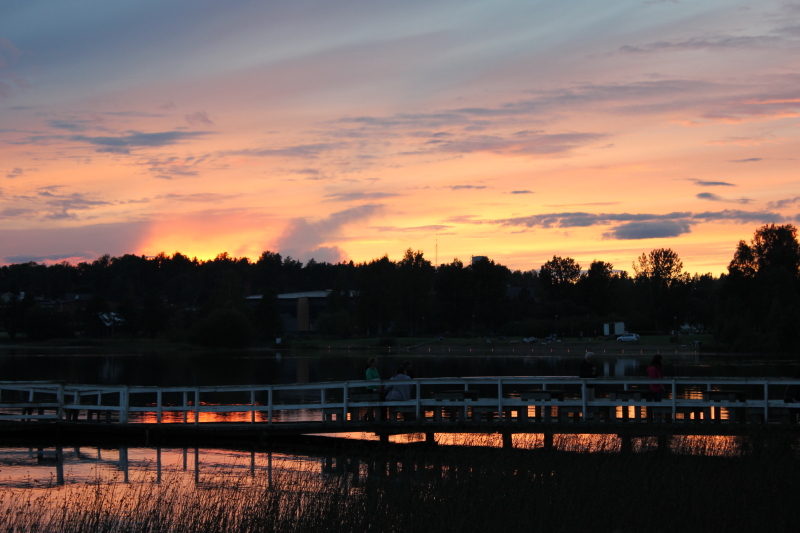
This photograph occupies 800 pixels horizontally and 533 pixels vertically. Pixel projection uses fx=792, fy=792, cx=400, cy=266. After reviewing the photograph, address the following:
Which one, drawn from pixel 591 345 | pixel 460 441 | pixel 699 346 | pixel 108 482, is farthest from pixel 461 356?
pixel 108 482

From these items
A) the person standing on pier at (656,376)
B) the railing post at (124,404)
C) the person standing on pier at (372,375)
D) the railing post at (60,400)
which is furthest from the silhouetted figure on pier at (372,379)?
the railing post at (60,400)

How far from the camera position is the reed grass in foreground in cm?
1309

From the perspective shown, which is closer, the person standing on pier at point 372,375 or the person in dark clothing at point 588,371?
the person in dark clothing at point 588,371

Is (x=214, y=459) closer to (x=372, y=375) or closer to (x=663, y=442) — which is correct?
(x=372, y=375)

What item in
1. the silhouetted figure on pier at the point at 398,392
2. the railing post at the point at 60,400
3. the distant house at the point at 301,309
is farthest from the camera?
the distant house at the point at 301,309

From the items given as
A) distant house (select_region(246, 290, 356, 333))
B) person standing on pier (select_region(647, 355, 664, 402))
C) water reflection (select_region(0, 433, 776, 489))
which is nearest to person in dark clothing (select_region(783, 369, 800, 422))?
water reflection (select_region(0, 433, 776, 489))

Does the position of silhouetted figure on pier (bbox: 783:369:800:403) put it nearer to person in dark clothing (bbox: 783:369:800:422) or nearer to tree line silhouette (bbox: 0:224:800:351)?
person in dark clothing (bbox: 783:369:800:422)

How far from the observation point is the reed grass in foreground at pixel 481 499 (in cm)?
1309

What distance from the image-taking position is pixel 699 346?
9744cm

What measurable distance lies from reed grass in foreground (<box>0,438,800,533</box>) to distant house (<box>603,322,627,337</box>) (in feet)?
353

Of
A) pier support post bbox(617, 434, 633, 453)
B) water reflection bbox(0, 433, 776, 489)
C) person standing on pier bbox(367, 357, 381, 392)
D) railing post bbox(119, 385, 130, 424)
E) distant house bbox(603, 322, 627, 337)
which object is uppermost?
person standing on pier bbox(367, 357, 381, 392)

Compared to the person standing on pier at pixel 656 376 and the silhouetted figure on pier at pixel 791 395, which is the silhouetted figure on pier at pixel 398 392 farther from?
the silhouetted figure on pier at pixel 791 395

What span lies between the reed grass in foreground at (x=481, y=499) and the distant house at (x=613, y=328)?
4240 inches

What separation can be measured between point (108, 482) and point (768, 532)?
13654 millimetres
